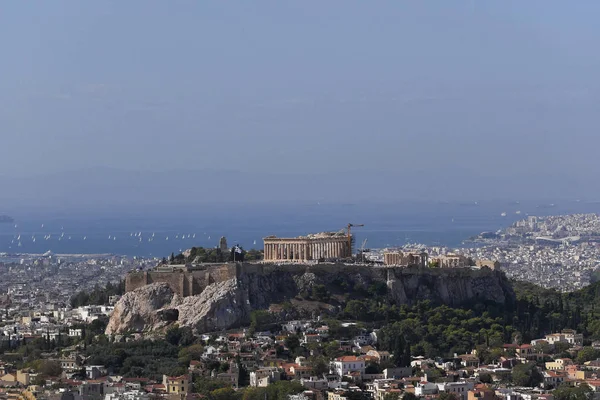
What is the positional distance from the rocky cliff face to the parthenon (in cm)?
327

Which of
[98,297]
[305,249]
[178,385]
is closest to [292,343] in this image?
[178,385]

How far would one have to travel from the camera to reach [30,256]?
162500 millimetres

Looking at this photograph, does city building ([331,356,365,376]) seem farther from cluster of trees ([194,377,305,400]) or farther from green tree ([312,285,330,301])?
green tree ([312,285,330,301])

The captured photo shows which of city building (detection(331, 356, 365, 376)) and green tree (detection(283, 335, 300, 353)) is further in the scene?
green tree (detection(283, 335, 300, 353))

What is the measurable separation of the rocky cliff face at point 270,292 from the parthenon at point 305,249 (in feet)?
10.7

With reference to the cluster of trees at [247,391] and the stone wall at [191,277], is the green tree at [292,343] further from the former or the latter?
the cluster of trees at [247,391]

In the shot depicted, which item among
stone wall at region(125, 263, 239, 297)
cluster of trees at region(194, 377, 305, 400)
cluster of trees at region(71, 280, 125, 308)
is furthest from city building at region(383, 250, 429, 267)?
cluster of trees at region(194, 377, 305, 400)

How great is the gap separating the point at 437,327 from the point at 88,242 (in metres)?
124

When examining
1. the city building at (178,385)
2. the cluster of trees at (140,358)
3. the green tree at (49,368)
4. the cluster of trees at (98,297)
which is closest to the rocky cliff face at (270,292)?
the cluster of trees at (140,358)

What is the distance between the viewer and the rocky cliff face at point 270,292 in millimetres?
68000

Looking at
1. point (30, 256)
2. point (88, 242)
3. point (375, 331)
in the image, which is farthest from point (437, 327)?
point (88, 242)

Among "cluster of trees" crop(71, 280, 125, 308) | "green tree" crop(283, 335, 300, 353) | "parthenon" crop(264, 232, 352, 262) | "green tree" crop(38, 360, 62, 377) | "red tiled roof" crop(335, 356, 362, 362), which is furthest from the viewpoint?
"cluster of trees" crop(71, 280, 125, 308)

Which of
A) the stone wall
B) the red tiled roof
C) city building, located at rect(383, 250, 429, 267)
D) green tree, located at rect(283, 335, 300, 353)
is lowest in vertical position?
the red tiled roof

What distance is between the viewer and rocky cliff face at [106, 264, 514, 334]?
68.0 metres
